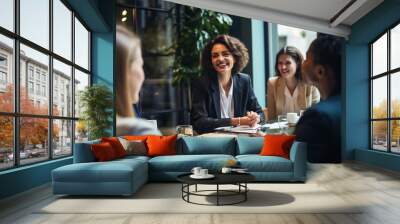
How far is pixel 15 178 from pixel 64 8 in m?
3.38

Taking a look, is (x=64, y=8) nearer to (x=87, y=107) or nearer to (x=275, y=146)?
(x=87, y=107)

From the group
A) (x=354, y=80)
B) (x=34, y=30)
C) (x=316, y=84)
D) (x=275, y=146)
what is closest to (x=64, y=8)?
(x=34, y=30)

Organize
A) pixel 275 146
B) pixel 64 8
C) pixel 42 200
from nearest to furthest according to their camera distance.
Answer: pixel 42 200 → pixel 275 146 → pixel 64 8

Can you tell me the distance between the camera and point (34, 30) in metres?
5.69

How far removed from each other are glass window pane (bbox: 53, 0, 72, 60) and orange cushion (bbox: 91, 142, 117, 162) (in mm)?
1976

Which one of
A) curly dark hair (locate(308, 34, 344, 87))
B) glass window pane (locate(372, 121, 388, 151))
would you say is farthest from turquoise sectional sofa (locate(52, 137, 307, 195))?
curly dark hair (locate(308, 34, 344, 87))

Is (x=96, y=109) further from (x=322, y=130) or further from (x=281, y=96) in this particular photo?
(x=322, y=130)

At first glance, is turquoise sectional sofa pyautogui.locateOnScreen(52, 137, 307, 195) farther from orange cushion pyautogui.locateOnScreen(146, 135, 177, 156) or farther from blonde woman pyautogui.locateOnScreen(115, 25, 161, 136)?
blonde woman pyautogui.locateOnScreen(115, 25, 161, 136)

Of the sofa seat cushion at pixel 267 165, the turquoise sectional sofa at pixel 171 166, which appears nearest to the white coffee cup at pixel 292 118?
the turquoise sectional sofa at pixel 171 166

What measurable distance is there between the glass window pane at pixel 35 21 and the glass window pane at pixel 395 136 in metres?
6.53

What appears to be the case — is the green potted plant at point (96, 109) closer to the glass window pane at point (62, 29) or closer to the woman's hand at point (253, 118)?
the glass window pane at point (62, 29)

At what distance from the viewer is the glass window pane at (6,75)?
15.6 ft

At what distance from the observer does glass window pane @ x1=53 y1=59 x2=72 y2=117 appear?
648 centimetres

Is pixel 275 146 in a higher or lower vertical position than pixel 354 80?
lower
